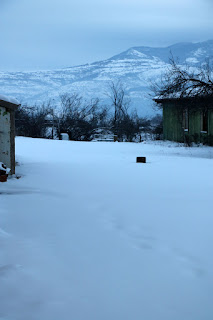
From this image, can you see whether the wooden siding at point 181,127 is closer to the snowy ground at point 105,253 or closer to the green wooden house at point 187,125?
the green wooden house at point 187,125

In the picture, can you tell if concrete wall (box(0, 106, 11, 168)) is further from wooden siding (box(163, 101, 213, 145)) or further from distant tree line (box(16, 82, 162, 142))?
distant tree line (box(16, 82, 162, 142))

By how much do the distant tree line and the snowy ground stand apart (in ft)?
67.3

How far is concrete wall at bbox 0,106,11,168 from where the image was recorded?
7535 mm

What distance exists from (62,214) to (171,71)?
11800 millimetres

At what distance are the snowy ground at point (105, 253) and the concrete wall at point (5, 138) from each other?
1043mm

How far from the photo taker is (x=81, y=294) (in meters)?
2.70

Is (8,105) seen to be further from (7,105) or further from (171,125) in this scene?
(171,125)

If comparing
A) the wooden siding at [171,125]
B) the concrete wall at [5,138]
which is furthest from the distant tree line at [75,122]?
the concrete wall at [5,138]

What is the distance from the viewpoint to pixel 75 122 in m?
28.4

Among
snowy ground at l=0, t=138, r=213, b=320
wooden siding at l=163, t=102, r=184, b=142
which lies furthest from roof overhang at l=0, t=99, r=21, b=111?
wooden siding at l=163, t=102, r=184, b=142

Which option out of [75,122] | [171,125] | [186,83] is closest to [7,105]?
[186,83]

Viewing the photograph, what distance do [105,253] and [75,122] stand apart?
25.2 meters

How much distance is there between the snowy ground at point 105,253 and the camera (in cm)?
256

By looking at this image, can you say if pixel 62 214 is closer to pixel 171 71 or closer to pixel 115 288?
pixel 115 288
